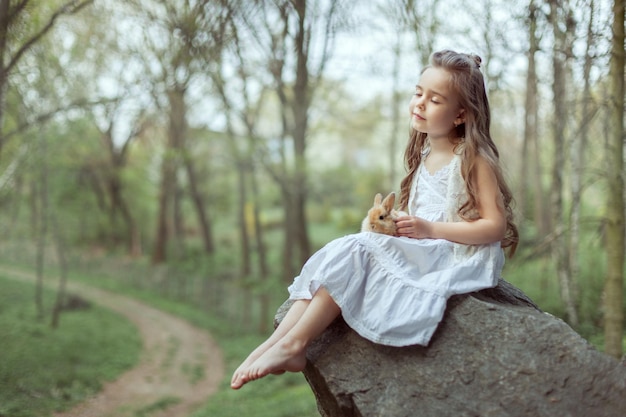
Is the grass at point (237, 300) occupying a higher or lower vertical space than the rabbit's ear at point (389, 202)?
lower

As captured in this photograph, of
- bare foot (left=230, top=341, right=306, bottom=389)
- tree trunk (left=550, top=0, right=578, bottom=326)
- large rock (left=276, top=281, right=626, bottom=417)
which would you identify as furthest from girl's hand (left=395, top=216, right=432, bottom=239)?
tree trunk (left=550, top=0, right=578, bottom=326)

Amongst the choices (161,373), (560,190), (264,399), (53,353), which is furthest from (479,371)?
(53,353)

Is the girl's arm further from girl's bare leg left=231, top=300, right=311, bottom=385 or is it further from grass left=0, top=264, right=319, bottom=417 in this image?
grass left=0, top=264, right=319, bottom=417

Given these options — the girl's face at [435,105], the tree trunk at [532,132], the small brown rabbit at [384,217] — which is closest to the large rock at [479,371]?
the small brown rabbit at [384,217]

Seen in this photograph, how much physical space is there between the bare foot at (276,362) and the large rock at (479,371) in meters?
0.16

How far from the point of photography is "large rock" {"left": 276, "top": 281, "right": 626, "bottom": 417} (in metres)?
2.24

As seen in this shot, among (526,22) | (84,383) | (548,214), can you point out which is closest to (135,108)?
(84,383)

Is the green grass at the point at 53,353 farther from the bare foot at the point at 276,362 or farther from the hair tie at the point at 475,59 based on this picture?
the hair tie at the point at 475,59

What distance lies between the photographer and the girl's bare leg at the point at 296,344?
2.48 meters

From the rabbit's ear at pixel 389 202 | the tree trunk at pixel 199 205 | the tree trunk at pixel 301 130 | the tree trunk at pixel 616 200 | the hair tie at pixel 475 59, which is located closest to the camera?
the rabbit's ear at pixel 389 202

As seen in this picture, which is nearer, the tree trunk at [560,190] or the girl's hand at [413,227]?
the girl's hand at [413,227]

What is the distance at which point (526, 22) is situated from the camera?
4688mm

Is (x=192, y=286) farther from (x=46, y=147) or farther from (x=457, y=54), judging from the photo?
(x=457, y=54)

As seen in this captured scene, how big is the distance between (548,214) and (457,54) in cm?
1305
